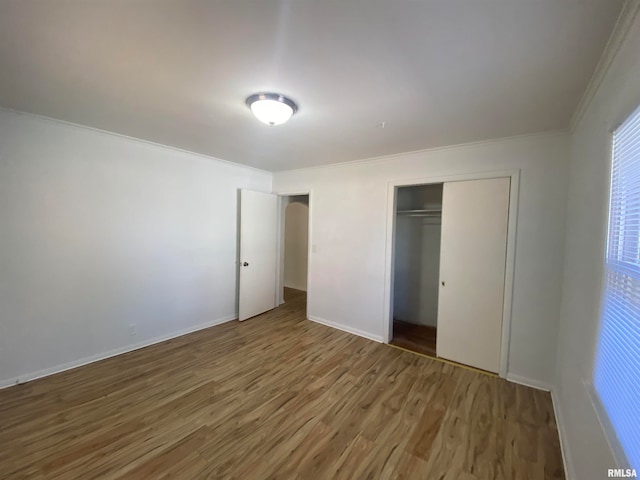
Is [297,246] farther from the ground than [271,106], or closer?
closer

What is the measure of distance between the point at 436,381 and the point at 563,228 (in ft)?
6.23

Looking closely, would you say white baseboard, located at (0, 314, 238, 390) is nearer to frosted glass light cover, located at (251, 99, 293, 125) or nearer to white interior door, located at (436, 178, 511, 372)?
frosted glass light cover, located at (251, 99, 293, 125)

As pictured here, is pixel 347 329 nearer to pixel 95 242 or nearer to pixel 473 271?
pixel 473 271

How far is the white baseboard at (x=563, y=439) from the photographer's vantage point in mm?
1588

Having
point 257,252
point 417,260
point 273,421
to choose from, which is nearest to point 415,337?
point 417,260

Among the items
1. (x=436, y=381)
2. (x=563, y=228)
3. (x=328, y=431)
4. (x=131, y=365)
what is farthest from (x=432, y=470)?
(x=131, y=365)

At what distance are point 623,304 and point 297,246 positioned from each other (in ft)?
18.2

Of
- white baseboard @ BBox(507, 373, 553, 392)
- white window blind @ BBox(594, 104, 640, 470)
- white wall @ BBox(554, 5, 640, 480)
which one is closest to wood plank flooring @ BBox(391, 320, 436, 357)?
white baseboard @ BBox(507, 373, 553, 392)

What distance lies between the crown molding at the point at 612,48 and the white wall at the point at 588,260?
0.03 metres

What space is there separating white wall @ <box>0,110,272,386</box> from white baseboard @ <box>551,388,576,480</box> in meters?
3.92

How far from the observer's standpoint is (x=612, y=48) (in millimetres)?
1238

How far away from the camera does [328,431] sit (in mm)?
1938

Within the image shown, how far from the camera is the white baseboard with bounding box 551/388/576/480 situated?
5.21 ft

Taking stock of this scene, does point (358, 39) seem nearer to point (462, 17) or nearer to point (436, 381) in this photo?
point (462, 17)
